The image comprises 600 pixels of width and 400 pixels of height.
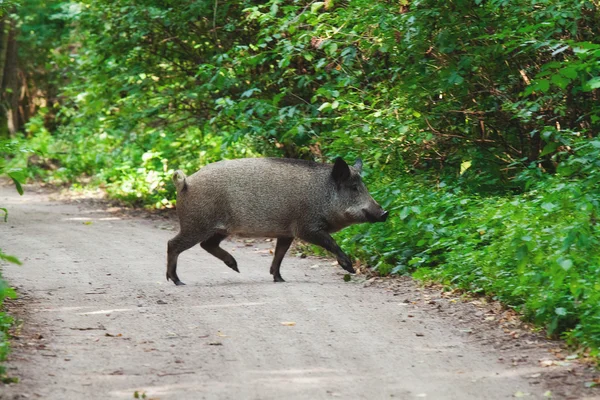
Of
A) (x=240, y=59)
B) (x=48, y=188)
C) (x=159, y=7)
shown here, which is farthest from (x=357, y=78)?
(x=48, y=188)

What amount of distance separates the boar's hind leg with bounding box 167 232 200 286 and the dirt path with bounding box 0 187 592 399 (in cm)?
15

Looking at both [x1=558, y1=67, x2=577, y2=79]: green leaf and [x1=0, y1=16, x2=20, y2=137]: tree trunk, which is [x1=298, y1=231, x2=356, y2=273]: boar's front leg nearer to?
[x1=558, y1=67, x2=577, y2=79]: green leaf

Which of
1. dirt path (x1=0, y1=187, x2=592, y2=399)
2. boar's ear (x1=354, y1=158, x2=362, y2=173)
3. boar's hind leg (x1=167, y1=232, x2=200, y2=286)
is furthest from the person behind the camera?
boar's ear (x1=354, y1=158, x2=362, y2=173)

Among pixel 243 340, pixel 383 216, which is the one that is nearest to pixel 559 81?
pixel 383 216

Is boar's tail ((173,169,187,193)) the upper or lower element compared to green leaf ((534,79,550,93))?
lower

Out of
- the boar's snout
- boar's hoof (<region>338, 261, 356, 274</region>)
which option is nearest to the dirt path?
boar's hoof (<region>338, 261, 356, 274</region>)

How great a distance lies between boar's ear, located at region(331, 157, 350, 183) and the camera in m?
10.5

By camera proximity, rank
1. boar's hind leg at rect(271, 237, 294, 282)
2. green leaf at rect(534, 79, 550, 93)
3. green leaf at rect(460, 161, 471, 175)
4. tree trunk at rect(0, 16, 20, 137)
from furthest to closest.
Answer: tree trunk at rect(0, 16, 20, 137)
green leaf at rect(460, 161, 471, 175)
boar's hind leg at rect(271, 237, 294, 282)
green leaf at rect(534, 79, 550, 93)

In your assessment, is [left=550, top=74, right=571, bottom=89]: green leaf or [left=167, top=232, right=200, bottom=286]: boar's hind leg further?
[left=167, top=232, right=200, bottom=286]: boar's hind leg

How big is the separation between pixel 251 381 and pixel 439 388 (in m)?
1.15

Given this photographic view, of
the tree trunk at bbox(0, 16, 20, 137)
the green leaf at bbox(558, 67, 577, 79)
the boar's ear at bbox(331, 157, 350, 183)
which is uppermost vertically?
the green leaf at bbox(558, 67, 577, 79)

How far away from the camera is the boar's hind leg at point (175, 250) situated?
10.1m

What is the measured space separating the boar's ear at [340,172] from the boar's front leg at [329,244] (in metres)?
0.63

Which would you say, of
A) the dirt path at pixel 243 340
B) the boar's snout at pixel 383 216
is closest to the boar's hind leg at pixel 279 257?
the dirt path at pixel 243 340
